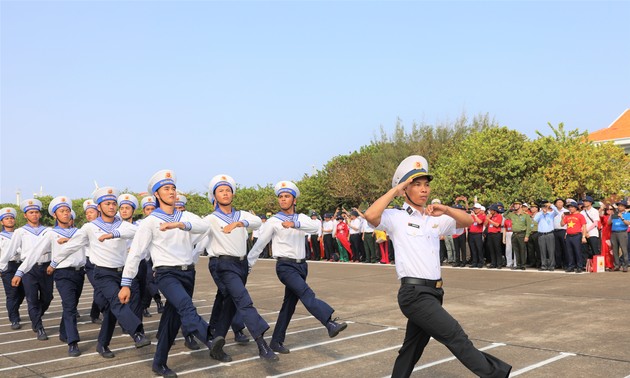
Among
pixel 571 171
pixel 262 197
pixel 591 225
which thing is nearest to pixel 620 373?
pixel 591 225

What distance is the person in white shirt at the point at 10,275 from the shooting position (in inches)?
387

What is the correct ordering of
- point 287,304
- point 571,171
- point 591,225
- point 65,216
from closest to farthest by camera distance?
point 287,304 → point 65,216 → point 591,225 → point 571,171

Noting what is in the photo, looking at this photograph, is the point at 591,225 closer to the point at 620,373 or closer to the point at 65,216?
the point at 620,373

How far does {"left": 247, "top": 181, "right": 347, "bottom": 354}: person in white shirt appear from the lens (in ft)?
23.1

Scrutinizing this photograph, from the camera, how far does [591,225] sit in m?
15.4

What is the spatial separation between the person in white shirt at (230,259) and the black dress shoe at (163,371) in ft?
1.87

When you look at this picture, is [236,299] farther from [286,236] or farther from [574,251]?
[574,251]

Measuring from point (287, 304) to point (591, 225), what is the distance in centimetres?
1116

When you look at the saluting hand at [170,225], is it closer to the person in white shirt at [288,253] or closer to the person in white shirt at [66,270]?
the person in white shirt at [288,253]

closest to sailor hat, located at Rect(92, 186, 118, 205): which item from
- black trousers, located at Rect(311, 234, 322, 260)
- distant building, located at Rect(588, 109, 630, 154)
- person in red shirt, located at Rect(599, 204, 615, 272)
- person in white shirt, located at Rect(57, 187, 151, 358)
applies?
person in white shirt, located at Rect(57, 187, 151, 358)

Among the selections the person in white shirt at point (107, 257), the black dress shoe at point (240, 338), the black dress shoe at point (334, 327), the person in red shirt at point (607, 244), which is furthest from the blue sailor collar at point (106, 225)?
the person in red shirt at point (607, 244)

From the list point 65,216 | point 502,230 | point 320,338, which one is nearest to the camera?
point 320,338

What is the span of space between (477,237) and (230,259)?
11.7 meters

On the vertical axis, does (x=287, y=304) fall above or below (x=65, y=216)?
below
